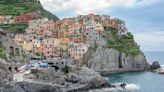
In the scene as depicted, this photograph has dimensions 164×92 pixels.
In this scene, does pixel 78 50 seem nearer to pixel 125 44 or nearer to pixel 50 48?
A: pixel 50 48

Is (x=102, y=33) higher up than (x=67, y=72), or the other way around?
(x=102, y=33)

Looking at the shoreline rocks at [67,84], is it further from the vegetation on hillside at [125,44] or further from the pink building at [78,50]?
the vegetation on hillside at [125,44]

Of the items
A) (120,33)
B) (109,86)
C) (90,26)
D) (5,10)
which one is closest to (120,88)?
(109,86)

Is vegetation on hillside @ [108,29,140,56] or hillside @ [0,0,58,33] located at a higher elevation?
hillside @ [0,0,58,33]

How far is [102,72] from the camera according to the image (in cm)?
12912

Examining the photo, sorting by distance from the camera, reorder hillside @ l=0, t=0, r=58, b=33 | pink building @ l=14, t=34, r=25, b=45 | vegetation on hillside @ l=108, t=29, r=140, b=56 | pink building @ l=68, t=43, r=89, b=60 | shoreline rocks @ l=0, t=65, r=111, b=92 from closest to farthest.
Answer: shoreline rocks @ l=0, t=65, r=111, b=92 < pink building @ l=68, t=43, r=89, b=60 < pink building @ l=14, t=34, r=25, b=45 < vegetation on hillside @ l=108, t=29, r=140, b=56 < hillside @ l=0, t=0, r=58, b=33

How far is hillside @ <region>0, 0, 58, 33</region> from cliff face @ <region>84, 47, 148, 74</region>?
32.2 meters

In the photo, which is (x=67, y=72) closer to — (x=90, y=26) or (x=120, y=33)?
(x=90, y=26)

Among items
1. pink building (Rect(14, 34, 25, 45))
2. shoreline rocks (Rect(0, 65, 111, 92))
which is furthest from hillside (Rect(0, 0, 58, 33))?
shoreline rocks (Rect(0, 65, 111, 92))

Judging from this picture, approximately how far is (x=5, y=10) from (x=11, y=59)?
2980 inches

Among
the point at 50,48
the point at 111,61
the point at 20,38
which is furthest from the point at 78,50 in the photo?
the point at 20,38

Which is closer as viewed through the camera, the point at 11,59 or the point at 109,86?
the point at 109,86

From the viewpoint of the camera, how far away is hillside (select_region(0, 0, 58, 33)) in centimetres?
15464

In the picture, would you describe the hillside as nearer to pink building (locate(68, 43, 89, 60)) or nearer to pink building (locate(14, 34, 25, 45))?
pink building (locate(14, 34, 25, 45))
